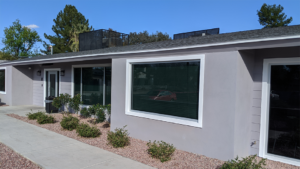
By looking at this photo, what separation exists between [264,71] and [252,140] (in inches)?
60.8

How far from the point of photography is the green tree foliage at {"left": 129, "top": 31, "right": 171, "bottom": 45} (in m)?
37.0

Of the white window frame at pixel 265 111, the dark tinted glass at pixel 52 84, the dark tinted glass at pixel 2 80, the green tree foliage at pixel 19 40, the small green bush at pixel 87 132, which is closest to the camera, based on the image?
the white window frame at pixel 265 111

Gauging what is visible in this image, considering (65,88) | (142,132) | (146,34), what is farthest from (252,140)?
(146,34)

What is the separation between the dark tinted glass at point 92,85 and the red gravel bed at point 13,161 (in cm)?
408

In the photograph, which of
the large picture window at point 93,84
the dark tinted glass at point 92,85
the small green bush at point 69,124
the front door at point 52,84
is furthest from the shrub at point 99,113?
the front door at point 52,84

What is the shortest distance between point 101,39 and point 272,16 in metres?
25.7

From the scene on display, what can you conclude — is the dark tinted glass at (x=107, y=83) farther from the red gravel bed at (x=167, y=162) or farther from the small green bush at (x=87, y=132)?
the red gravel bed at (x=167, y=162)

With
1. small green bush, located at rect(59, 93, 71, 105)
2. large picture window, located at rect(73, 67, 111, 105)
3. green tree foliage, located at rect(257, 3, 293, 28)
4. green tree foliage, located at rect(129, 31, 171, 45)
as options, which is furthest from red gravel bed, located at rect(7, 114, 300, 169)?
green tree foliage, located at rect(129, 31, 171, 45)

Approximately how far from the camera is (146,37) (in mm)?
37312

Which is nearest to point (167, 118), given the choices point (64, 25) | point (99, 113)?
point (99, 113)

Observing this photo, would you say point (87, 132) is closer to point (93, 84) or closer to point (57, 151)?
point (57, 151)

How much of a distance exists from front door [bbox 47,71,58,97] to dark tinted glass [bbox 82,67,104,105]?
274 centimetres

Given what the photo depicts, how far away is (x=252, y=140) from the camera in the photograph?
4809 millimetres

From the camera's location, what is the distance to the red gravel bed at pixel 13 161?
13.6 feet
